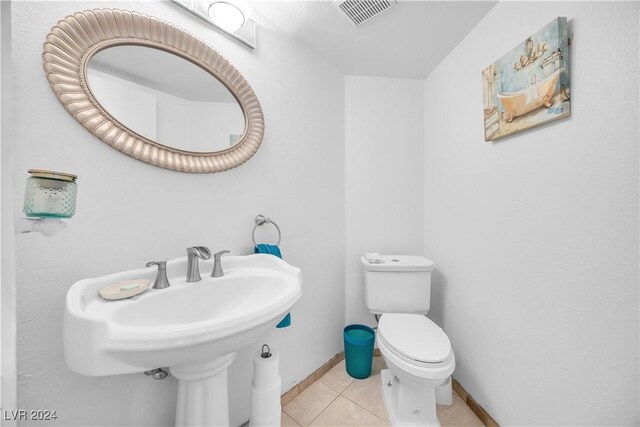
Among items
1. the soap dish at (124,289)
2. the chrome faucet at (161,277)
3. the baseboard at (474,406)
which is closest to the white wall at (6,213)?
the soap dish at (124,289)

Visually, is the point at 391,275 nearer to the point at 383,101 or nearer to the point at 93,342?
the point at 383,101

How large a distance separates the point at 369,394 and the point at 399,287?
63cm

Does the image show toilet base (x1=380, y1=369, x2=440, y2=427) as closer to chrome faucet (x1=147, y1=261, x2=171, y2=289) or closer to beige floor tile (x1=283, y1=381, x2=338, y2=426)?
beige floor tile (x1=283, y1=381, x2=338, y2=426)

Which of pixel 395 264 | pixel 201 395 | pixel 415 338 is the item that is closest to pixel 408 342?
pixel 415 338

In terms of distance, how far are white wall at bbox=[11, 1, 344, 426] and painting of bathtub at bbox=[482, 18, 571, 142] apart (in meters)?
0.89

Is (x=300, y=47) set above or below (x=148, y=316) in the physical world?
above

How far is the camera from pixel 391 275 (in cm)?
150

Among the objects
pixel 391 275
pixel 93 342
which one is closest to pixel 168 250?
pixel 93 342

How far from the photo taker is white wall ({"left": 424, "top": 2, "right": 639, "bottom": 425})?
718mm

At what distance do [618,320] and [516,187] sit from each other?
1.80 feet

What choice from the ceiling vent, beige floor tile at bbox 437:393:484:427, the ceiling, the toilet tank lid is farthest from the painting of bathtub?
beige floor tile at bbox 437:393:484:427

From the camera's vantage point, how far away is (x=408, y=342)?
1.13 m

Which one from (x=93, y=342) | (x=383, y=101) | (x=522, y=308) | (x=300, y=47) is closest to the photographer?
(x=93, y=342)

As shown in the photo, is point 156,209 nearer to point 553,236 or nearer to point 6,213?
point 6,213
